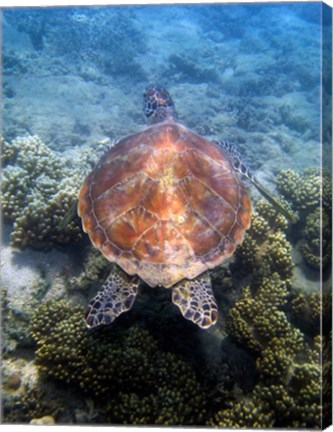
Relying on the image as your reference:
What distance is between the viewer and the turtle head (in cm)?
419

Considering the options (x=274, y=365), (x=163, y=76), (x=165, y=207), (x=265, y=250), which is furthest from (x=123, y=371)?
(x=163, y=76)

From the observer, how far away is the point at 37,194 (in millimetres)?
3518

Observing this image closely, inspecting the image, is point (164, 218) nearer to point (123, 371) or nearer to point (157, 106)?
point (123, 371)

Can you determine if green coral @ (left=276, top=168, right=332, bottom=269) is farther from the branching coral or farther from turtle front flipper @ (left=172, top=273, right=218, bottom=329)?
turtle front flipper @ (left=172, top=273, right=218, bottom=329)

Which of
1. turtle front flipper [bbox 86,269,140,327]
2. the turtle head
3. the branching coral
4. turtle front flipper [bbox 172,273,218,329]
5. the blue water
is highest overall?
the turtle head

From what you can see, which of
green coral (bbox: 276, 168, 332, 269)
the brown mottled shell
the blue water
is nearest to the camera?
the brown mottled shell

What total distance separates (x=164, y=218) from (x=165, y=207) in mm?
89

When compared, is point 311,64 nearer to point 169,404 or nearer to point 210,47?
point 210,47

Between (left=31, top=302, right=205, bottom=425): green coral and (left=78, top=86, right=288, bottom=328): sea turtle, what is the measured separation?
1.34 ft

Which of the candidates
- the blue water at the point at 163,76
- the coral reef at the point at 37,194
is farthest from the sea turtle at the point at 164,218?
the blue water at the point at 163,76

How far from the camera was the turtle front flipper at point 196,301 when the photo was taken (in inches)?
90.7

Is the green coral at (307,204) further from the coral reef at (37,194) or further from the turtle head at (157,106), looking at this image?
the coral reef at (37,194)

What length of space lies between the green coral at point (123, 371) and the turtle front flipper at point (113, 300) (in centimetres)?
39

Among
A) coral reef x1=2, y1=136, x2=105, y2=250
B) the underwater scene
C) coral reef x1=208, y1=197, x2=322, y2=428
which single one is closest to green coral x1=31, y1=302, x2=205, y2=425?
the underwater scene
